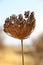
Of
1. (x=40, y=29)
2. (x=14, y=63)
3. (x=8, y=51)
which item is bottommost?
(x=14, y=63)

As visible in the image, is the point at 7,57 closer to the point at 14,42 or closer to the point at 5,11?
the point at 14,42

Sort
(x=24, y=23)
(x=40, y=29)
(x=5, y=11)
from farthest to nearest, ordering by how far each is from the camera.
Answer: (x=5, y=11), (x=40, y=29), (x=24, y=23)

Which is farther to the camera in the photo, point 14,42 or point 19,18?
point 14,42

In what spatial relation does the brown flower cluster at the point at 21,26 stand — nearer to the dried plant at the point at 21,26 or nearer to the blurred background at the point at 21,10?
the dried plant at the point at 21,26

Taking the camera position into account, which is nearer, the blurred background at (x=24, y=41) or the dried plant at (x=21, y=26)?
the dried plant at (x=21, y=26)

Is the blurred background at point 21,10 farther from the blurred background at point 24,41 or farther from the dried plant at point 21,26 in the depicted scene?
the dried plant at point 21,26

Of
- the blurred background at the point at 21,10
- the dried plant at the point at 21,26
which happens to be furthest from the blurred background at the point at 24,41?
the dried plant at the point at 21,26

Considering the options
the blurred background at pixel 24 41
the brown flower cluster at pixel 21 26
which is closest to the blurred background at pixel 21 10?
the blurred background at pixel 24 41

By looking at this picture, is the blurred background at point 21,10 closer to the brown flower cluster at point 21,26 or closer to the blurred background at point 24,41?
the blurred background at point 24,41

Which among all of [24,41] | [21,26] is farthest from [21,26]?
[24,41]

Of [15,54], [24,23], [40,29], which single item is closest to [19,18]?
[24,23]
